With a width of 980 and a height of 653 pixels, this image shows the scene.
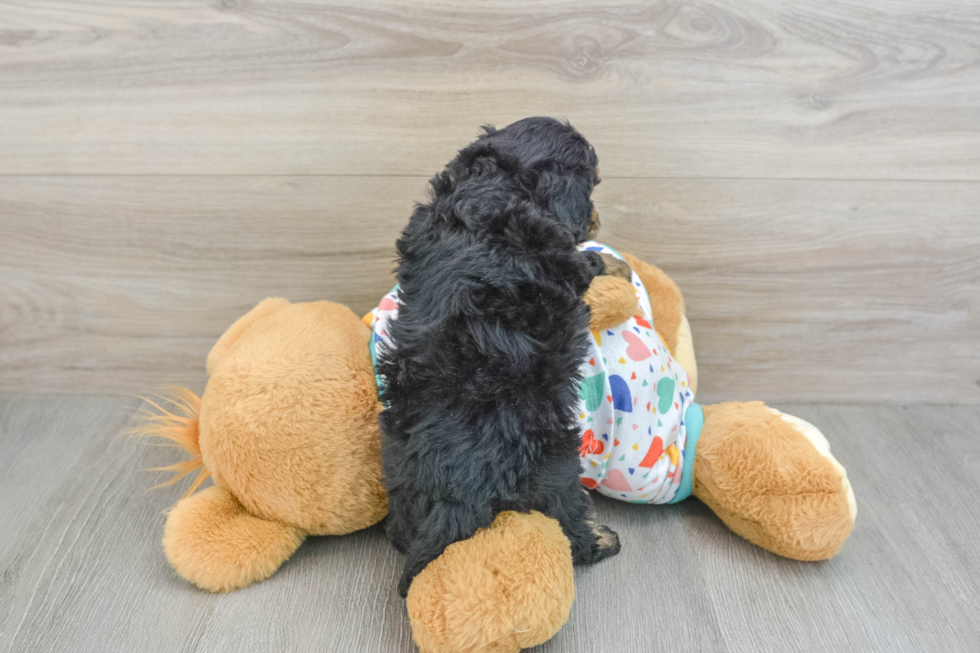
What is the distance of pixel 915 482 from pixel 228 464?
0.86 m

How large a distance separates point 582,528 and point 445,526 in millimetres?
161

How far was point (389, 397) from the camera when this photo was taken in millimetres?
621

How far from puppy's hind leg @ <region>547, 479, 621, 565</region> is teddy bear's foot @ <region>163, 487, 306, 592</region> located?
30 centimetres

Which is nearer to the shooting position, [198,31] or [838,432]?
[198,31]

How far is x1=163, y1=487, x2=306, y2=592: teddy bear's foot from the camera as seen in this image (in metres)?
0.67

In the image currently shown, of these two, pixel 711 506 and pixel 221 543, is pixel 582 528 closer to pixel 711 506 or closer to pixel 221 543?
pixel 711 506

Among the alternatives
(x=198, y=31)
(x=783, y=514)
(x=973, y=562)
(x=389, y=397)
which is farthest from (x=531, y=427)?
(x=198, y=31)

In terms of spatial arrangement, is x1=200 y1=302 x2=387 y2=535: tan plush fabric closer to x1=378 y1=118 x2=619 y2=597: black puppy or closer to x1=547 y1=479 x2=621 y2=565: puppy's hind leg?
x1=378 y1=118 x2=619 y2=597: black puppy

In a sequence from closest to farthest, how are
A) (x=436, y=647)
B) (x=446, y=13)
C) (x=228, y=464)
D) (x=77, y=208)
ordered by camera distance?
1. (x=436, y=647)
2. (x=228, y=464)
3. (x=446, y=13)
4. (x=77, y=208)

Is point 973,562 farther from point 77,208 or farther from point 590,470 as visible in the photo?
point 77,208

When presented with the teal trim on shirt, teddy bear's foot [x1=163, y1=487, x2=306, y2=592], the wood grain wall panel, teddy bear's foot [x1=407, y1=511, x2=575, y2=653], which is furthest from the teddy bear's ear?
the teal trim on shirt

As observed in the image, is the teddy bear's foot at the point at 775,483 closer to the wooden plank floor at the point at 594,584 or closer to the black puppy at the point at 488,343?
the wooden plank floor at the point at 594,584

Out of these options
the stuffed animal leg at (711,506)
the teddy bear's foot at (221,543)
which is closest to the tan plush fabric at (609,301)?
the stuffed animal leg at (711,506)

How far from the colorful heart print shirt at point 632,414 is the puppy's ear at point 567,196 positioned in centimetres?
13
